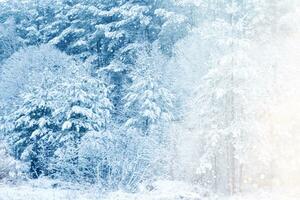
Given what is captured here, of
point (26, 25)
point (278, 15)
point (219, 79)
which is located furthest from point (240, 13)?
point (26, 25)

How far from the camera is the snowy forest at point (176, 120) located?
18906 mm

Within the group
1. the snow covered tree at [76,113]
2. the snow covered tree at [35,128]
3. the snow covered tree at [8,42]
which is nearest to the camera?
the snow covered tree at [76,113]

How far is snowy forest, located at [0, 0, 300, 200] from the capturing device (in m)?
18.9

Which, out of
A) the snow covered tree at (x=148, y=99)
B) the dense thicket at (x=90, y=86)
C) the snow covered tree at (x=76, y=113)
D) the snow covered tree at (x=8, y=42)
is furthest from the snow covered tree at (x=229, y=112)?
the snow covered tree at (x=8, y=42)

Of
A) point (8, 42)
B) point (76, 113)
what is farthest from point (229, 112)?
point (8, 42)

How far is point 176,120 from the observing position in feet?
100

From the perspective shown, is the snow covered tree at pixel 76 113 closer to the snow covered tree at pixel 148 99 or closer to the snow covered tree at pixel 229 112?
the snow covered tree at pixel 148 99

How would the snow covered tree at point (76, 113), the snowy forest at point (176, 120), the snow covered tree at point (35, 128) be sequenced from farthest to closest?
the snow covered tree at point (35, 128), the snow covered tree at point (76, 113), the snowy forest at point (176, 120)

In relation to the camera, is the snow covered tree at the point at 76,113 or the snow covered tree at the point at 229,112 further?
the snow covered tree at the point at 76,113

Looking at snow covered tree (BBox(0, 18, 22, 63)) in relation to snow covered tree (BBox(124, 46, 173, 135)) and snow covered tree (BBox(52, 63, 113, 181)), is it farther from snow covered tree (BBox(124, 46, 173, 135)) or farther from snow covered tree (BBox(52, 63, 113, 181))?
snow covered tree (BBox(52, 63, 113, 181))

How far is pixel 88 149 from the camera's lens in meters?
20.1

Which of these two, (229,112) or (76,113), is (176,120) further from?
(229,112)

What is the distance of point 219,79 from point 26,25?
32.2 m

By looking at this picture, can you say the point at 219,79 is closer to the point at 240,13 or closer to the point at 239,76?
the point at 239,76
